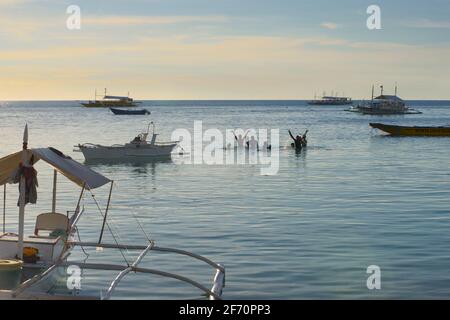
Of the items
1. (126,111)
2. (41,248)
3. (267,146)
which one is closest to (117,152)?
(267,146)

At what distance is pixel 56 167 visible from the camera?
1878cm

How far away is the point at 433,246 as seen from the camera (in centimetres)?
2497

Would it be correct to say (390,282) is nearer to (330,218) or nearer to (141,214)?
(330,218)

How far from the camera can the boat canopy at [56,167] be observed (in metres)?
18.4

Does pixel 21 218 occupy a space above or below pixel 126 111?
above

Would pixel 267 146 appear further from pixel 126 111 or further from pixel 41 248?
pixel 126 111

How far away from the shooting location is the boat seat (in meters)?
21.5

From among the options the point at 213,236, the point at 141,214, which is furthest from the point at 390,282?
the point at 141,214

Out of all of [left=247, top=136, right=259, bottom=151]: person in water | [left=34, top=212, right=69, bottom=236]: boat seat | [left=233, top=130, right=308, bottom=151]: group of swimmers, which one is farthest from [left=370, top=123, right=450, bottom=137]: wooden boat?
[left=34, top=212, right=69, bottom=236]: boat seat

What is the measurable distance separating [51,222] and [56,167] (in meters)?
3.32

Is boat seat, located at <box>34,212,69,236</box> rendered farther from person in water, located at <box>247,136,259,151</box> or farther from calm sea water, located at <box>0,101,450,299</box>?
person in water, located at <box>247,136,259,151</box>

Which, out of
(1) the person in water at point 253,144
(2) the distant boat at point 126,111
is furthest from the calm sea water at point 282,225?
(2) the distant boat at point 126,111

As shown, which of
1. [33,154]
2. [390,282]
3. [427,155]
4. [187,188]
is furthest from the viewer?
[427,155]
